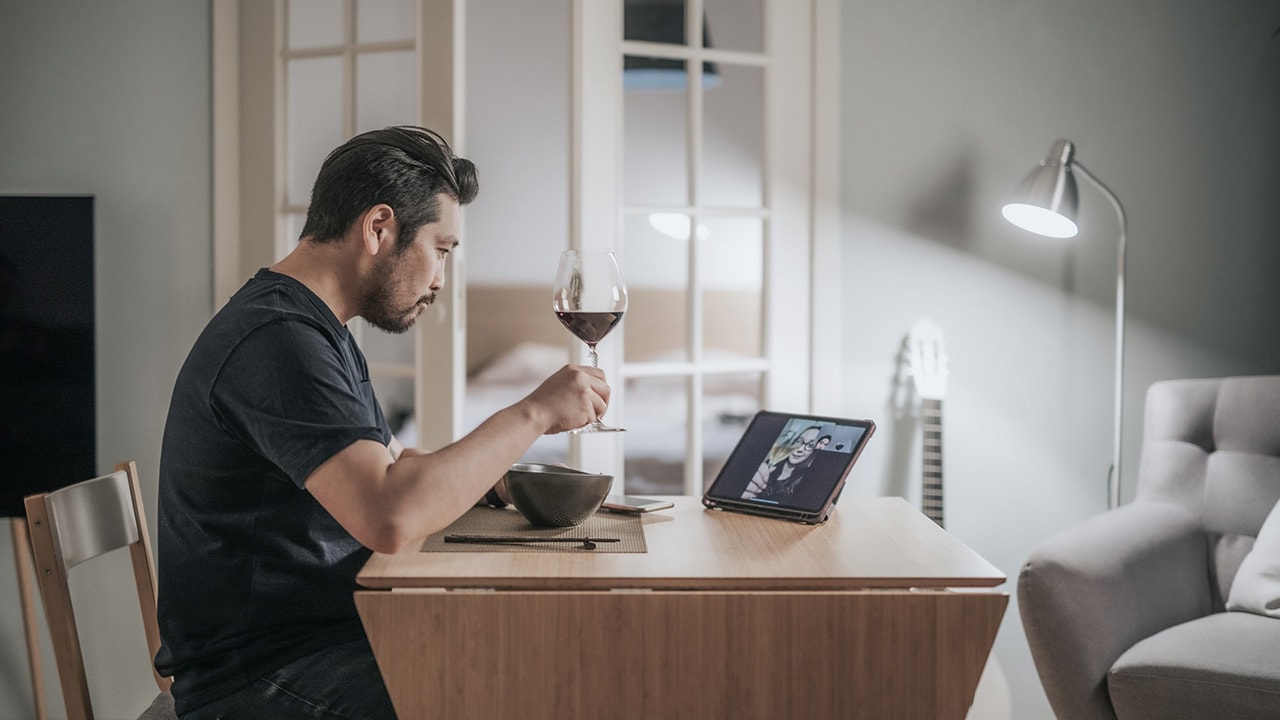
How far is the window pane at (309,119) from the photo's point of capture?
2738 mm

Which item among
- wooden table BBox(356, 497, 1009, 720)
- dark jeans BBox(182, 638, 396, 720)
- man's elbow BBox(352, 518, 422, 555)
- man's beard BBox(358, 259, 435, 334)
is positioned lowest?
dark jeans BBox(182, 638, 396, 720)

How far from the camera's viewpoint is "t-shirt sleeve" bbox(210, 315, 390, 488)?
1.15 m

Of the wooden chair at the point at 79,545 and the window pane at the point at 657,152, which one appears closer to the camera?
the wooden chair at the point at 79,545

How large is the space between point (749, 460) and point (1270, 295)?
7.28 ft

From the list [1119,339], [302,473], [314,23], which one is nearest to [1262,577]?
[1119,339]

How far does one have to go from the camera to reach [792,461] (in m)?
1.49

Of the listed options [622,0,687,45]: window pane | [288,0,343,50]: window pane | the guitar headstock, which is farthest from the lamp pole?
[288,0,343,50]: window pane

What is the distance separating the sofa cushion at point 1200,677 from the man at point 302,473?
123cm

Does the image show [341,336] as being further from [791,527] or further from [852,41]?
[852,41]

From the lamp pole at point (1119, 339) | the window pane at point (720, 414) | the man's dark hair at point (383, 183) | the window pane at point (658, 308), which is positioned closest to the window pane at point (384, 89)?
the man's dark hair at point (383, 183)

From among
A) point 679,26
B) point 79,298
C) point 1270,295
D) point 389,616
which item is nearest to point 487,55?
point 679,26

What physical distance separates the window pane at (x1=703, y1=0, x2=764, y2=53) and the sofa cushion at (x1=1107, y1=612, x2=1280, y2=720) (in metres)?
1.78

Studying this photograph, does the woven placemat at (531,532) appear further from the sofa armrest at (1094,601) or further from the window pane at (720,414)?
the window pane at (720,414)

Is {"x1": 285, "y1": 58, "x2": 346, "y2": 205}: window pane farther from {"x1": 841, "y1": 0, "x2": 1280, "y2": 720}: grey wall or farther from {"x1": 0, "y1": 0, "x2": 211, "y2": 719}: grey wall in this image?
{"x1": 841, "y1": 0, "x2": 1280, "y2": 720}: grey wall
